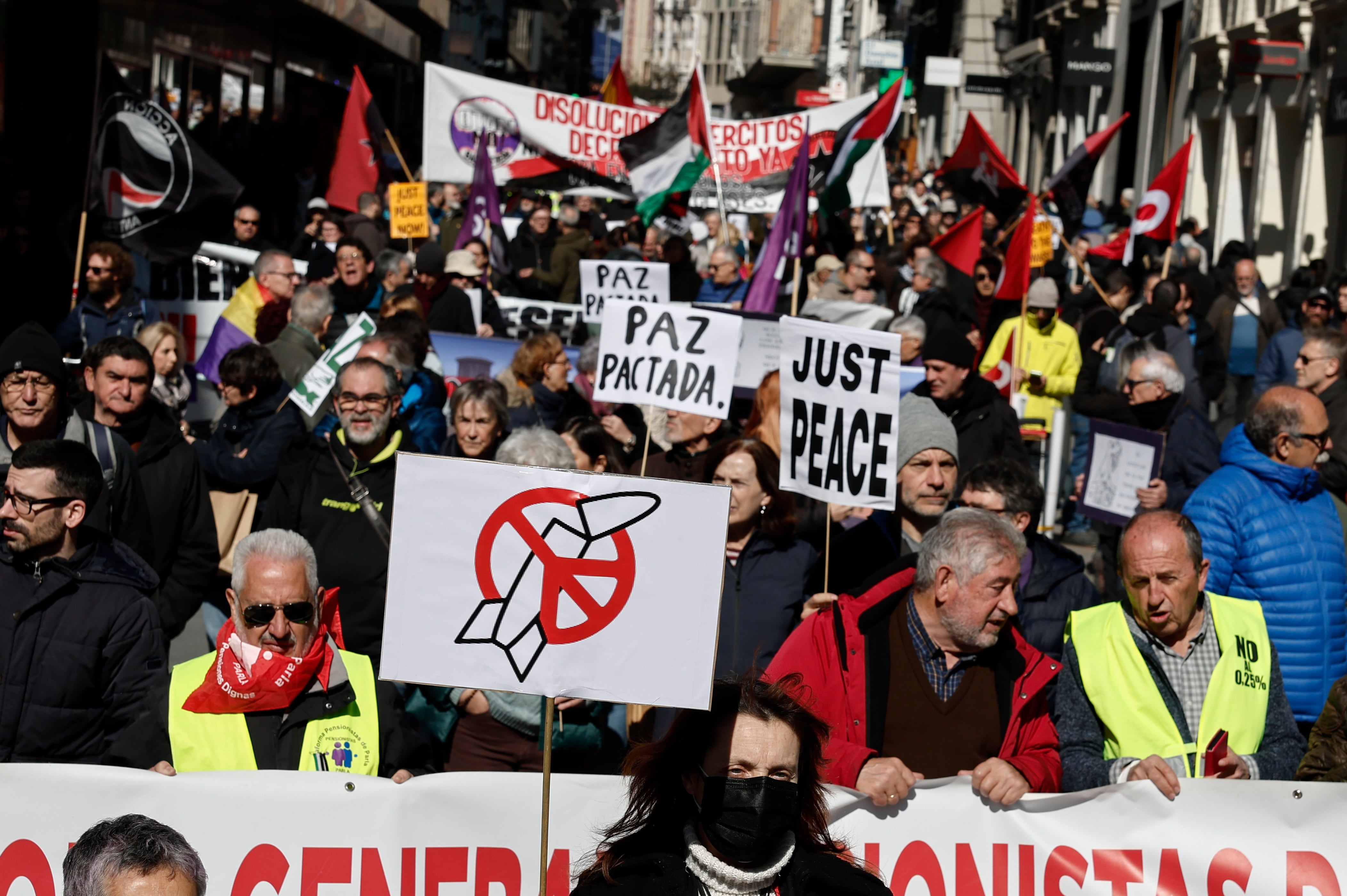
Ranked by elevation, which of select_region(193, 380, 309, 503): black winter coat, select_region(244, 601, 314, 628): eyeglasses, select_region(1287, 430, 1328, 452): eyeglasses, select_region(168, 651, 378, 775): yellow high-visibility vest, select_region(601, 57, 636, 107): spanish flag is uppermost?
select_region(601, 57, 636, 107): spanish flag

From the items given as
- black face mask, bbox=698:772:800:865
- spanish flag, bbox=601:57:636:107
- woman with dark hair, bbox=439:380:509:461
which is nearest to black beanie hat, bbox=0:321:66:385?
woman with dark hair, bbox=439:380:509:461

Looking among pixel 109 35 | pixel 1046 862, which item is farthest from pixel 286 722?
pixel 109 35

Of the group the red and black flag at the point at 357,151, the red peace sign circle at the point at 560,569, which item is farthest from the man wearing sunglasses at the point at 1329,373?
the red and black flag at the point at 357,151

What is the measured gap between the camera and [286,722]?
389cm

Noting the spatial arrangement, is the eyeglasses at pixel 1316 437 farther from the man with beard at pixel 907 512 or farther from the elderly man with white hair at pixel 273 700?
the elderly man with white hair at pixel 273 700

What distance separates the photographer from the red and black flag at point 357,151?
13078mm

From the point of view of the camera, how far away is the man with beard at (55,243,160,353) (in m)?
7.94

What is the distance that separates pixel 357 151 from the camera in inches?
521

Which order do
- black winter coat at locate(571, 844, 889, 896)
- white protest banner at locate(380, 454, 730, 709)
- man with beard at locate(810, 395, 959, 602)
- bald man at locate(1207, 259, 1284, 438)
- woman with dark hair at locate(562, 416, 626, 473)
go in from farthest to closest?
bald man at locate(1207, 259, 1284, 438) < woman with dark hair at locate(562, 416, 626, 473) < man with beard at locate(810, 395, 959, 602) < white protest banner at locate(380, 454, 730, 709) < black winter coat at locate(571, 844, 889, 896)

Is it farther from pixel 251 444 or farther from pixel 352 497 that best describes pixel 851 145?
pixel 352 497

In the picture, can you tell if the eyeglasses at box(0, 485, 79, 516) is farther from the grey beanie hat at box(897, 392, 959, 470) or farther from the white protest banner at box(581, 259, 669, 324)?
the white protest banner at box(581, 259, 669, 324)

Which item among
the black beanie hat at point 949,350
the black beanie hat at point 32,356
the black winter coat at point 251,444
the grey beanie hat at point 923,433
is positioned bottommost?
the black winter coat at point 251,444

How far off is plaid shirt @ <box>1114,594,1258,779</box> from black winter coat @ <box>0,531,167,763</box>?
2688 mm

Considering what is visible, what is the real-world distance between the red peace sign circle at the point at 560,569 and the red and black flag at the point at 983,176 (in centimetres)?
1096
